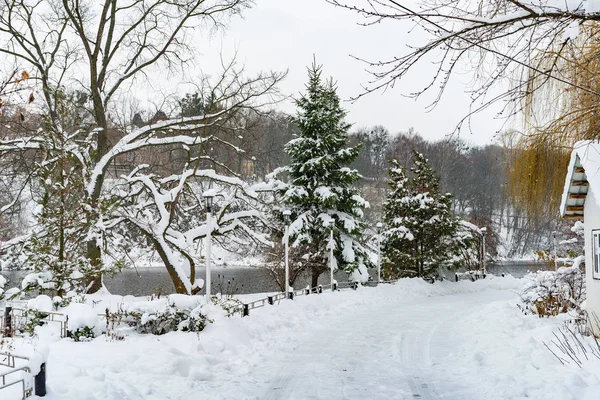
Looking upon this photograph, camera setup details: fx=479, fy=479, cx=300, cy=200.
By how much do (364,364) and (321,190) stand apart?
15.2 m

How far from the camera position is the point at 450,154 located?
52688 mm

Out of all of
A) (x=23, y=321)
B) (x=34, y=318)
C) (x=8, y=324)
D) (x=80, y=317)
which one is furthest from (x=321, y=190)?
(x=8, y=324)

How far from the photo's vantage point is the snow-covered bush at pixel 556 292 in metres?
12.0

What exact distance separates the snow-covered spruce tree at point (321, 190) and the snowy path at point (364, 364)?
961 centimetres

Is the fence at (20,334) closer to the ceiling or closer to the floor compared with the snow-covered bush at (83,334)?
closer to the ceiling

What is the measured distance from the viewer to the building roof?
8312 millimetres

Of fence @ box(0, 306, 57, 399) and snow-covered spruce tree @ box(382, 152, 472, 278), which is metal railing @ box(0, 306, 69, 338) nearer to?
fence @ box(0, 306, 57, 399)

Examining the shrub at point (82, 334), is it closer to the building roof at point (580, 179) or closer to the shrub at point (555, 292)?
the building roof at point (580, 179)

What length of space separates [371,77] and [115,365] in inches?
232

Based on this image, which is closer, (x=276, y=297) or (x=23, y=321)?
(x=23, y=321)

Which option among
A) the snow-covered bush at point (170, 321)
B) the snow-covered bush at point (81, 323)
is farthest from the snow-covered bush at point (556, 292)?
the snow-covered bush at point (81, 323)

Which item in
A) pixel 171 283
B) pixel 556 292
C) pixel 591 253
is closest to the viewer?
pixel 591 253

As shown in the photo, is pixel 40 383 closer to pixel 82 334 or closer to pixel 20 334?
pixel 82 334

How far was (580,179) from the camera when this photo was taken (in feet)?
31.2
